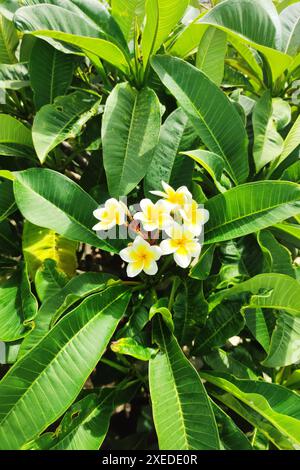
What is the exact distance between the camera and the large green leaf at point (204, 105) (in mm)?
962

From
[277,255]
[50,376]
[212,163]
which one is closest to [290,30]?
[212,163]

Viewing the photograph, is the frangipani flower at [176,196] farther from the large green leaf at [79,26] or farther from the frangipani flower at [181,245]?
the large green leaf at [79,26]

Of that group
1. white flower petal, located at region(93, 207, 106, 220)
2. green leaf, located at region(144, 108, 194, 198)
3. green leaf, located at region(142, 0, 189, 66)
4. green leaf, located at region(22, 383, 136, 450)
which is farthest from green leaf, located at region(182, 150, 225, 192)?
green leaf, located at region(22, 383, 136, 450)

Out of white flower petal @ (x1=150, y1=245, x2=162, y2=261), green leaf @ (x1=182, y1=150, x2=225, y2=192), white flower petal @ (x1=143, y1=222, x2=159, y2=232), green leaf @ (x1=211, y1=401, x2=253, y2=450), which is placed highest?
green leaf @ (x1=182, y1=150, x2=225, y2=192)

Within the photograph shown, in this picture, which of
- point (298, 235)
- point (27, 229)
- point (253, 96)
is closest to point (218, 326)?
point (298, 235)

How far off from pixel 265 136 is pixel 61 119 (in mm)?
490

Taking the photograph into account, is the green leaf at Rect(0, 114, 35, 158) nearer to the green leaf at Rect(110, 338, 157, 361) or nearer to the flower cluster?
the flower cluster

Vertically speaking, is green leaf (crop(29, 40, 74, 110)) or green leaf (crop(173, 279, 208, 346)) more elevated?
green leaf (crop(29, 40, 74, 110))

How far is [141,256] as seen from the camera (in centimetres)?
90

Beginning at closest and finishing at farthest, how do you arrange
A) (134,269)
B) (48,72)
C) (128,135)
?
(134,269) → (128,135) → (48,72)

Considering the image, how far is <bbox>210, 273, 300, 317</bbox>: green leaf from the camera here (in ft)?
2.78

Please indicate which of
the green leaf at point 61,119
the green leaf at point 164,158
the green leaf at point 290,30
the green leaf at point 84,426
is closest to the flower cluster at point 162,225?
the green leaf at point 164,158

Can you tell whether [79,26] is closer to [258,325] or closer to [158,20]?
[158,20]

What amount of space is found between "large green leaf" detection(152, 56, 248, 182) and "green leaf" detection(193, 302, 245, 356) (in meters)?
0.36
